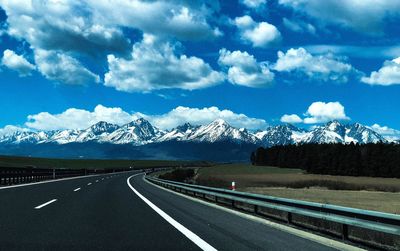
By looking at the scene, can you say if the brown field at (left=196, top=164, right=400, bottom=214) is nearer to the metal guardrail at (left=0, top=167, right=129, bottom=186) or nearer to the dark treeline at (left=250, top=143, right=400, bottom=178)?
the metal guardrail at (left=0, top=167, right=129, bottom=186)

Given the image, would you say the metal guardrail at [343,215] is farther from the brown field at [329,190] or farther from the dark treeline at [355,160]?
the dark treeline at [355,160]

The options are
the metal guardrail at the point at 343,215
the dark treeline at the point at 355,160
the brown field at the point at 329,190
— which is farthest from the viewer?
the dark treeline at the point at 355,160

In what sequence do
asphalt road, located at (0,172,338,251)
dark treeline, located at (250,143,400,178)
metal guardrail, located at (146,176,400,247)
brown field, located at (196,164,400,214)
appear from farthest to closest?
1. dark treeline, located at (250,143,400,178)
2. brown field, located at (196,164,400,214)
3. asphalt road, located at (0,172,338,251)
4. metal guardrail, located at (146,176,400,247)

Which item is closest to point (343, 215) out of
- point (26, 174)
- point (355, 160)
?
point (26, 174)

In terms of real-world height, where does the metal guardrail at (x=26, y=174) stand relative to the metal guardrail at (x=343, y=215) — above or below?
above

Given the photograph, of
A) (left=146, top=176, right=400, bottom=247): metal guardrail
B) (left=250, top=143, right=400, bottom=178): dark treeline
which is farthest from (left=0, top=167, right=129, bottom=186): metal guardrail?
(left=250, top=143, right=400, bottom=178): dark treeline

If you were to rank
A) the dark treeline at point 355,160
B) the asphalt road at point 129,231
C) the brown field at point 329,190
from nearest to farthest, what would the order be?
the asphalt road at point 129,231
the brown field at point 329,190
the dark treeline at point 355,160

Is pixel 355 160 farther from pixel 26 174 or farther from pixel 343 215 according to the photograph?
pixel 343 215

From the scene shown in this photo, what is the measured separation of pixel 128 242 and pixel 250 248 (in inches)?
86.1

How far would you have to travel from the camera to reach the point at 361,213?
7965 mm

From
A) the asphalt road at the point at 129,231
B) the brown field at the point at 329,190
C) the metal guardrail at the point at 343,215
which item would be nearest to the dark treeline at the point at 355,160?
the brown field at the point at 329,190

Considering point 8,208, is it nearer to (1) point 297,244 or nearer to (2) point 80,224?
(2) point 80,224

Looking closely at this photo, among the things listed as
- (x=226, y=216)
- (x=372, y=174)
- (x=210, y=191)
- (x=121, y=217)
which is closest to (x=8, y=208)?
(x=121, y=217)

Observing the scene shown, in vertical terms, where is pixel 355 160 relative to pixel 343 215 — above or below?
above
